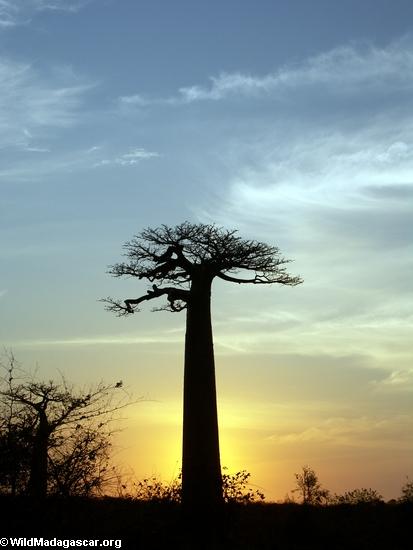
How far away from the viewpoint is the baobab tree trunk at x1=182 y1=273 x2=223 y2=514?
448 inches

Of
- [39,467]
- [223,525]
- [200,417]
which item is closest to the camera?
[39,467]

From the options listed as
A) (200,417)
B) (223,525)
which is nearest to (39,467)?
(223,525)

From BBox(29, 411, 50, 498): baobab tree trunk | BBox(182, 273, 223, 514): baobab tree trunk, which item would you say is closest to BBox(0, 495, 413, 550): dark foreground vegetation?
BBox(29, 411, 50, 498): baobab tree trunk

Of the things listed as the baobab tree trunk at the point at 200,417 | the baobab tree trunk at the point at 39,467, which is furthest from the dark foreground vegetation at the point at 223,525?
the baobab tree trunk at the point at 200,417

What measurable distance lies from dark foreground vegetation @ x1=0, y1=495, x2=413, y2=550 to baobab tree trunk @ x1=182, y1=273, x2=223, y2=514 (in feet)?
1.33

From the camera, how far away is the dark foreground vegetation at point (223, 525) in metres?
6.86

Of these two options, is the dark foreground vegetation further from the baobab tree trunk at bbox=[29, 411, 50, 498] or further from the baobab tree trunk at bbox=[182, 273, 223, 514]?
the baobab tree trunk at bbox=[182, 273, 223, 514]

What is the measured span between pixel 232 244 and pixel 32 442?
7621 mm

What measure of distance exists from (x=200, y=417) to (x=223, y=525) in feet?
6.28

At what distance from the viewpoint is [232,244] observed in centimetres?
1352

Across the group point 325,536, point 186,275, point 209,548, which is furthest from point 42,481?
point 186,275

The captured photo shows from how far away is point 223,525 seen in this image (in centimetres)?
1096

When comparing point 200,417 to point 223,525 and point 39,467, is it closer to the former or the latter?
point 223,525

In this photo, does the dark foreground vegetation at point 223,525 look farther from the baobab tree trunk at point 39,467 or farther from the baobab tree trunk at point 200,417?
the baobab tree trunk at point 200,417
